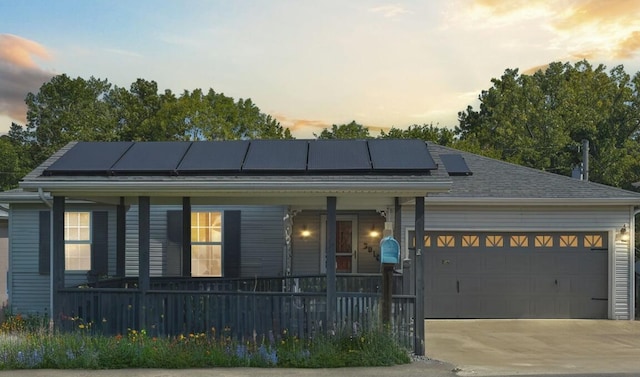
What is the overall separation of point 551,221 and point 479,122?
2807cm

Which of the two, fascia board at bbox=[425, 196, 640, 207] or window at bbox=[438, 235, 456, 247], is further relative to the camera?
window at bbox=[438, 235, 456, 247]

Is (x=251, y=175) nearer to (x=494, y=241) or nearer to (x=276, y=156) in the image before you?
(x=276, y=156)

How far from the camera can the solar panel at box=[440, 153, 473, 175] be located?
14898 millimetres

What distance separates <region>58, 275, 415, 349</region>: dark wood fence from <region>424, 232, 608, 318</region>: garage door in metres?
4.93

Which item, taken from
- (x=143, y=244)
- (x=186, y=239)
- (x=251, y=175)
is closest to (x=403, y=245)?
(x=186, y=239)

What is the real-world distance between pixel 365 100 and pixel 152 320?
14.7 m

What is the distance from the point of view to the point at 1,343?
860 centimetres

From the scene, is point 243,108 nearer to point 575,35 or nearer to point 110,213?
point 575,35

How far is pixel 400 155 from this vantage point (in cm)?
927

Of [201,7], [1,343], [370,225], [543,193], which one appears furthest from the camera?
[370,225]

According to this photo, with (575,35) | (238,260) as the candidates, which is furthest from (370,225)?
(575,35)

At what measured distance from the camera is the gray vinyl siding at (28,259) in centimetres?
1382

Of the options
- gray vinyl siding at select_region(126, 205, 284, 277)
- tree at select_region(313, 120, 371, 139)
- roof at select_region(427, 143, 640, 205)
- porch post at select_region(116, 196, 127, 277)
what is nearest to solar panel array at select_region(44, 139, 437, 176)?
porch post at select_region(116, 196, 127, 277)

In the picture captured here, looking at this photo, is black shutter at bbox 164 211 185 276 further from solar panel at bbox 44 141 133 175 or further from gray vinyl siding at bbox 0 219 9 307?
gray vinyl siding at bbox 0 219 9 307
